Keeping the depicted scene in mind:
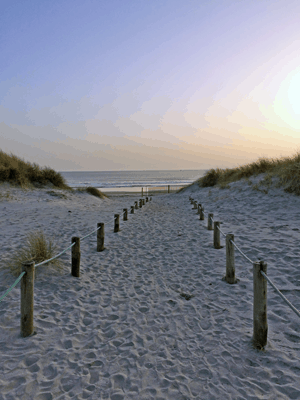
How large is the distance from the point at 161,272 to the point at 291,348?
10.0ft

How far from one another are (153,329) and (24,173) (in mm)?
17640

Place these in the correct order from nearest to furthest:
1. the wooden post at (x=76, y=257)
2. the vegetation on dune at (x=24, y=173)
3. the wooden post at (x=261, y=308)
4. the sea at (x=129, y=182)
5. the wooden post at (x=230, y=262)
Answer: the wooden post at (x=261, y=308) < the wooden post at (x=230, y=262) < the wooden post at (x=76, y=257) < the vegetation on dune at (x=24, y=173) < the sea at (x=129, y=182)

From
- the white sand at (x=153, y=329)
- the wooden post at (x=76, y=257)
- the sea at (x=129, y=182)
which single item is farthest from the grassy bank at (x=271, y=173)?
the wooden post at (x=76, y=257)

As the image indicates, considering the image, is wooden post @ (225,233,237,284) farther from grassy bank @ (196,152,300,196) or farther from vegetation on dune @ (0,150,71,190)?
vegetation on dune @ (0,150,71,190)

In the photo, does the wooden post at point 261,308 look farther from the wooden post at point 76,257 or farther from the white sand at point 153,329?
the wooden post at point 76,257

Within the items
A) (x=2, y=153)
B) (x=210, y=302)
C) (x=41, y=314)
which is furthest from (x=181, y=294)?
(x=2, y=153)

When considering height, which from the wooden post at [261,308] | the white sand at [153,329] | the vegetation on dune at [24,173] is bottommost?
the white sand at [153,329]

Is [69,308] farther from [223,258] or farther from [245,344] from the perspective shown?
[223,258]

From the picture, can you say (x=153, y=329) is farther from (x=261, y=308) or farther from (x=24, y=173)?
(x=24, y=173)

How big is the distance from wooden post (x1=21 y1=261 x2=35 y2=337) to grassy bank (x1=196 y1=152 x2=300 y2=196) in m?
12.1

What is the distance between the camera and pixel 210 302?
455 centimetres

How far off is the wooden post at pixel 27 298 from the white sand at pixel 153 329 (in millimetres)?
134

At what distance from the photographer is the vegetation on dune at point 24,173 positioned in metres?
17.4

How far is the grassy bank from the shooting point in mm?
13016
